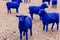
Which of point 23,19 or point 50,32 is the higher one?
point 23,19

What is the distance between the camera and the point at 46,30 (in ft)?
19.4

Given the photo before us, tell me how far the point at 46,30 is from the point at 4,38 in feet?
4.39

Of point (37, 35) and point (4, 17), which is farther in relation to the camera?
point (4, 17)

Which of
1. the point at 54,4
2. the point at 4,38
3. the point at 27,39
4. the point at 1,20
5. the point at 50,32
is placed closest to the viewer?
the point at 27,39

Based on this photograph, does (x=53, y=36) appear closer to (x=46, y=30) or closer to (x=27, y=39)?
(x=46, y=30)

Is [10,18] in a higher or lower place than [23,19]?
lower

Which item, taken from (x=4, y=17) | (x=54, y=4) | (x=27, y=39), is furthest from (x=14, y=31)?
(x=54, y=4)

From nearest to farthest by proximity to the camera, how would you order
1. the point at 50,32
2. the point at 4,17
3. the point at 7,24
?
the point at 50,32 → the point at 7,24 → the point at 4,17

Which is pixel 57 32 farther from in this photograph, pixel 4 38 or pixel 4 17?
pixel 4 17

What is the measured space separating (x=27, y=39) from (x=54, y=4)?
17.4 ft

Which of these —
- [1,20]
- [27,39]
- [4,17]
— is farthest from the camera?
[4,17]

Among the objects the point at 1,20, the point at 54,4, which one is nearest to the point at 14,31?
the point at 1,20

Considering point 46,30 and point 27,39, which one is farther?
point 46,30

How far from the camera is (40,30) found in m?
6.08
